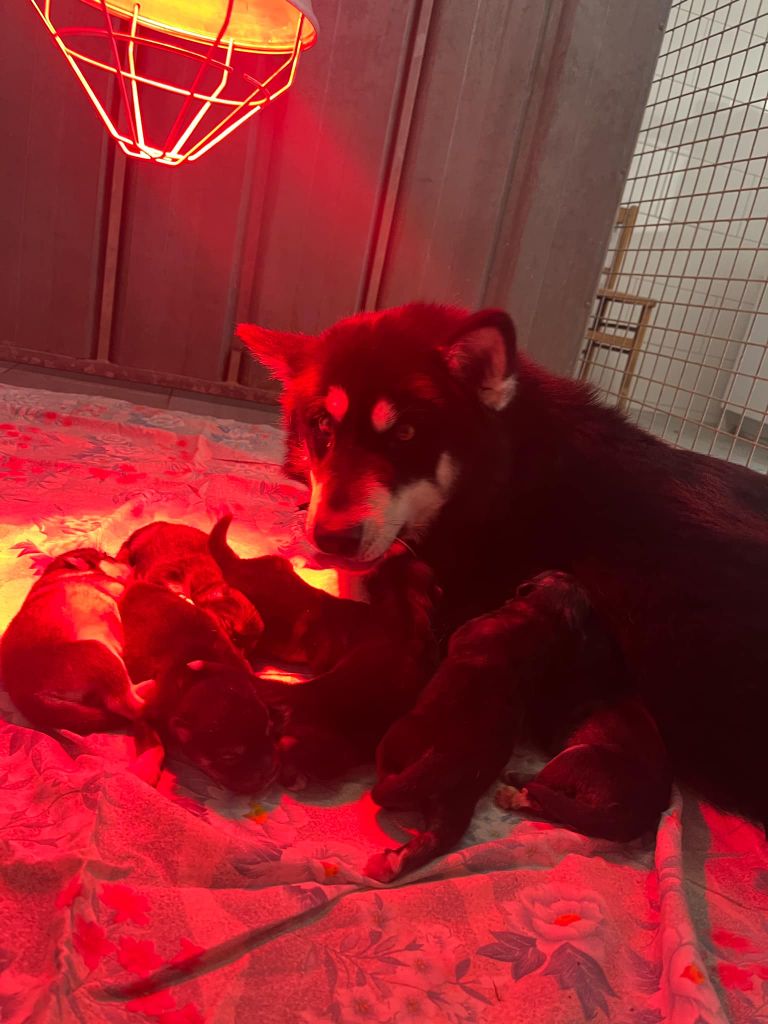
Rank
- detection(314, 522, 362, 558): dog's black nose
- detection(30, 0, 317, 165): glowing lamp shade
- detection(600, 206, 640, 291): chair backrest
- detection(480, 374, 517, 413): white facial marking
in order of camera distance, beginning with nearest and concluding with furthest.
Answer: detection(314, 522, 362, 558): dog's black nose < detection(480, 374, 517, 413): white facial marking < detection(30, 0, 317, 165): glowing lamp shade < detection(600, 206, 640, 291): chair backrest

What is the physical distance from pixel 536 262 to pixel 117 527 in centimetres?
285

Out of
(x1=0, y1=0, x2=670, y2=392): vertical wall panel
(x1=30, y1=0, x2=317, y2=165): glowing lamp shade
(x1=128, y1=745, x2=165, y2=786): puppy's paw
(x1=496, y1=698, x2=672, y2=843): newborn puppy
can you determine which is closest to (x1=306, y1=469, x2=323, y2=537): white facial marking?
(x1=128, y1=745, x2=165, y2=786): puppy's paw

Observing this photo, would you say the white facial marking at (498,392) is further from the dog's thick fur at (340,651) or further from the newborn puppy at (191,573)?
the newborn puppy at (191,573)

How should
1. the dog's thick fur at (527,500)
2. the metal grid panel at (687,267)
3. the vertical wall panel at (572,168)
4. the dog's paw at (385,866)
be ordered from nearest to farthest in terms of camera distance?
the dog's paw at (385,866) < the dog's thick fur at (527,500) < the metal grid panel at (687,267) < the vertical wall panel at (572,168)

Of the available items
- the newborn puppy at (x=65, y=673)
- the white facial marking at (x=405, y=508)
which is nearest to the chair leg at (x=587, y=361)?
the white facial marking at (x=405, y=508)

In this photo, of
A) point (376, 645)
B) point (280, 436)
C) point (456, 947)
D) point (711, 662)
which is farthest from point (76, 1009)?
point (280, 436)

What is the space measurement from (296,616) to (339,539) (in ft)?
0.68

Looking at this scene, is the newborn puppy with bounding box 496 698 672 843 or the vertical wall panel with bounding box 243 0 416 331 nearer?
the newborn puppy with bounding box 496 698 672 843

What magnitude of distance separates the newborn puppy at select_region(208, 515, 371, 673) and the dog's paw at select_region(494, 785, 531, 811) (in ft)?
1.30

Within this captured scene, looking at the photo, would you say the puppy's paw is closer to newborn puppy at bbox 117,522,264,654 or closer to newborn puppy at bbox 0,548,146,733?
newborn puppy at bbox 0,548,146,733

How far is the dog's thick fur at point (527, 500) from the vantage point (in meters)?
1.35

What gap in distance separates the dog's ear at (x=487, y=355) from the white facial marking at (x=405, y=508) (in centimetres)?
17

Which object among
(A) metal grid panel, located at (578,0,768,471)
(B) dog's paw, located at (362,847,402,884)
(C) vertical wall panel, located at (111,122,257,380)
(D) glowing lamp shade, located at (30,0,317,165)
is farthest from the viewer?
(C) vertical wall panel, located at (111,122,257,380)

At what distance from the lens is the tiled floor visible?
3539 millimetres
